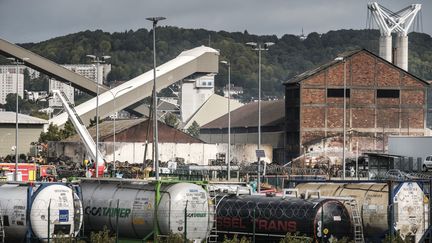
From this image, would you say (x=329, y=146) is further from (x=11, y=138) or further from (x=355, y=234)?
(x=355, y=234)

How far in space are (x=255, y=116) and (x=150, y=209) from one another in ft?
330

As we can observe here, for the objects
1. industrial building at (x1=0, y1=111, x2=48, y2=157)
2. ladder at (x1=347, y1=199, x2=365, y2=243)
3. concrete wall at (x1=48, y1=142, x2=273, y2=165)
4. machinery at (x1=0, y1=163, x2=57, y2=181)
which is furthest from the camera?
industrial building at (x1=0, y1=111, x2=48, y2=157)

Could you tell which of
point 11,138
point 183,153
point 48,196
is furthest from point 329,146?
point 48,196

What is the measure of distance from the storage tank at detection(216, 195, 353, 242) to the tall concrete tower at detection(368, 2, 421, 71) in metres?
107

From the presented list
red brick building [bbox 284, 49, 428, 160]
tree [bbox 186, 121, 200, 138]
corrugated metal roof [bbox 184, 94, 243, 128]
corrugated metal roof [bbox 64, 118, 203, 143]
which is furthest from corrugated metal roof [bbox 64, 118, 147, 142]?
corrugated metal roof [bbox 184, 94, 243, 128]

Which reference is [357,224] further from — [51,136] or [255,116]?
[255,116]

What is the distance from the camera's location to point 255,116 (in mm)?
137375

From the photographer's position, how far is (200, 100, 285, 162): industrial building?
119750 mm

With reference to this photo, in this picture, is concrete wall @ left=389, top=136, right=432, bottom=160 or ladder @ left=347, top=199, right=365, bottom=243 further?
concrete wall @ left=389, top=136, right=432, bottom=160

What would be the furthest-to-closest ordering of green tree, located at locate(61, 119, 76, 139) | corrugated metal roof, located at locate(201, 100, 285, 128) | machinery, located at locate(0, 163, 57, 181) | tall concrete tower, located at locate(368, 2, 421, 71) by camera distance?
tall concrete tower, located at locate(368, 2, 421, 71) < green tree, located at locate(61, 119, 76, 139) < corrugated metal roof, located at locate(201, 100, 285, 128) < machinery, located at locate(0, 163, 57, 181)

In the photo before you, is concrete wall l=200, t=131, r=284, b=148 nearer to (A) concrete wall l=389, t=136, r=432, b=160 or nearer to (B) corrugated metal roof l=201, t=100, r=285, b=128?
(B) corrugated metal roof l=201, t=100, r=285, b=128

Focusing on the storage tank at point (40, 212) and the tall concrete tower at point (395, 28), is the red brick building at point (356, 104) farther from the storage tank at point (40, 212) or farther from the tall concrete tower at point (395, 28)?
the storage tank at point (40, 212)

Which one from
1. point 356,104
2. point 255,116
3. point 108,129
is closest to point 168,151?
point 108,129

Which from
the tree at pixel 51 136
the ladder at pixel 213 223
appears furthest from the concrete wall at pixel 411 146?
the ladder at pixel 213 223
